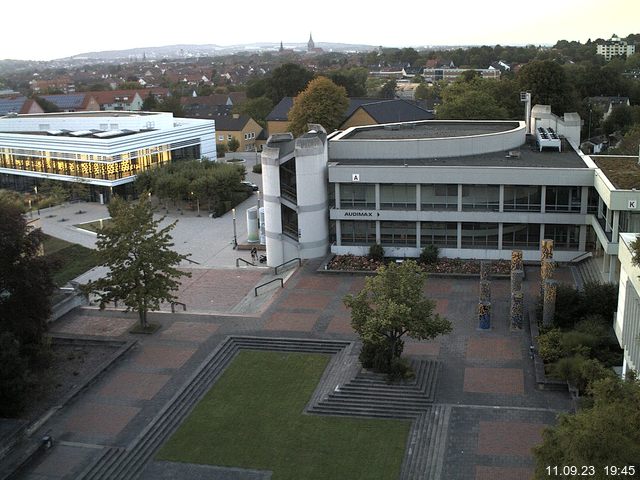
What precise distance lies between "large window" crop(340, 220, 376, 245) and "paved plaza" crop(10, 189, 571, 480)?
2594mm

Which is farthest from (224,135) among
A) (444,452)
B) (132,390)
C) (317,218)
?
(444,452)

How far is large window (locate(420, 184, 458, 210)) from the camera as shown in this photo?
40.4 meters

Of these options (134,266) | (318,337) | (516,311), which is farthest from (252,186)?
(516,311)

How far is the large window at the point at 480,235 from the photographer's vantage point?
133 ft

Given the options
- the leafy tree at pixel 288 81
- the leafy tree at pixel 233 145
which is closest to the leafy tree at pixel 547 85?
the leafy tree at pixel 233 145

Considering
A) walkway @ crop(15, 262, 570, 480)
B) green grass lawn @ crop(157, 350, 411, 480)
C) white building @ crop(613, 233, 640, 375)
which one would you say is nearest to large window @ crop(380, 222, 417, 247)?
walkway @ crop(15, 262, 570, 480)

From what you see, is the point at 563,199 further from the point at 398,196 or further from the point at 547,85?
the point at 547,85

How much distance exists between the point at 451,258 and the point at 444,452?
65.5ft

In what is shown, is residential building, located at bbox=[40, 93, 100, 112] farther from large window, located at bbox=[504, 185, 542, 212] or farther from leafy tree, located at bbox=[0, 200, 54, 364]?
leafy tree, located at bbox=[0, 200, 54, 364]

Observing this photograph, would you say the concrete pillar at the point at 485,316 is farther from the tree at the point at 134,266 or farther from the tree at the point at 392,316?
the tree at the point at 134,266

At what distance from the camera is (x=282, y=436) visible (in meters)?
23.4

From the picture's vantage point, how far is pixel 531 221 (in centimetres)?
3938

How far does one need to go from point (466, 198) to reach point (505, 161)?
13.9ft

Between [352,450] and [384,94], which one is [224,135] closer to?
[384,94]
